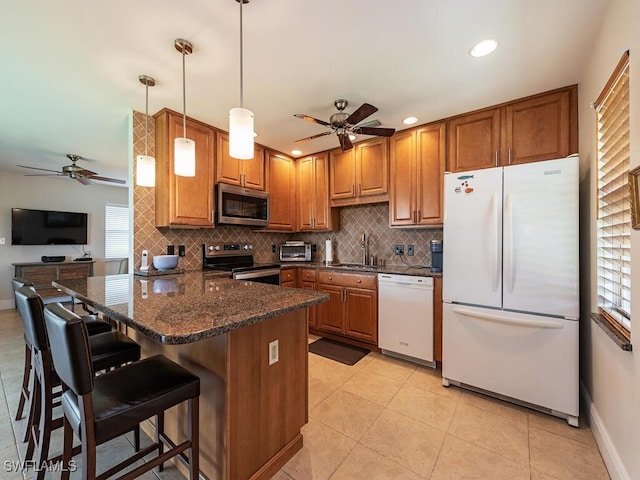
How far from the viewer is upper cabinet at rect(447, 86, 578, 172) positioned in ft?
7.42

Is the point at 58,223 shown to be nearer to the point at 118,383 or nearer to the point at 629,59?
the point at 118,383

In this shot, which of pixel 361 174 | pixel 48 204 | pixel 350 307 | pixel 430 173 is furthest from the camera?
pixel 48 204

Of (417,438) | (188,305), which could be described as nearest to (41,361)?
(188,305)

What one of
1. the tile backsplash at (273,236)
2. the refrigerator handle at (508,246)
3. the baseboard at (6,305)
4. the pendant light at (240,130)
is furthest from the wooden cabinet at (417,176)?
the baseboard at (6,305)

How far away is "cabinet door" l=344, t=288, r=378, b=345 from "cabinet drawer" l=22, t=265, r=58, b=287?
221 inches

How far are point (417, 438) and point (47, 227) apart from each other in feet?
23.3

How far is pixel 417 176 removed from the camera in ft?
9.86

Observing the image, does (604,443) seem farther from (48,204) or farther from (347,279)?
(48,204)

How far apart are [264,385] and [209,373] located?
0.28 metres

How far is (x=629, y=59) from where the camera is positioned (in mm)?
1282

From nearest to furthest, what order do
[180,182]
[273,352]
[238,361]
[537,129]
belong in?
[238,361] < [273,352] < [537,129] < [180,182]

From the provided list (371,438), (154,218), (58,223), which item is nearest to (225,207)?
(154,218)

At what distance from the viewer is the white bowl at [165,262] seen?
2.66 m

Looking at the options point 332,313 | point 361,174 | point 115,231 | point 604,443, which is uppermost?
point 361,174
